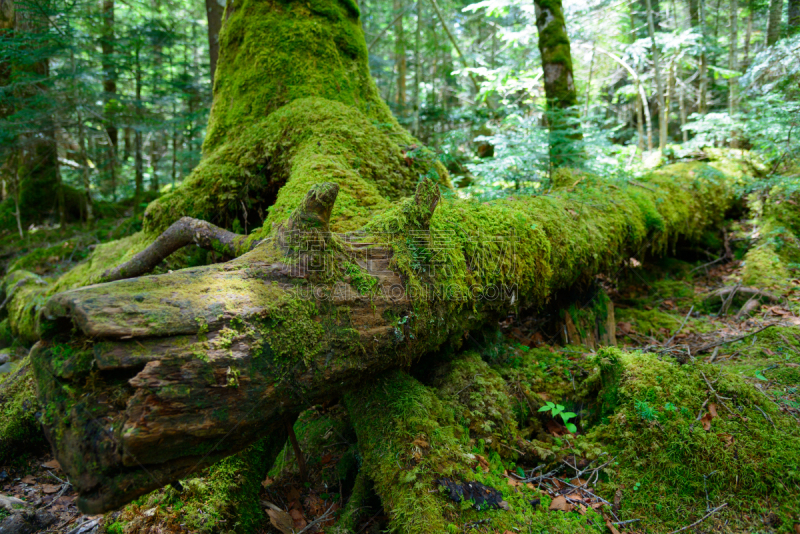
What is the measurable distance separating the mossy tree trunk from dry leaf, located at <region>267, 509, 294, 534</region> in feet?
2.75

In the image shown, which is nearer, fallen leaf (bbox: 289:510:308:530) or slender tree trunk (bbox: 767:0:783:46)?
fallen leaf (bbox: 289:510:308:530)

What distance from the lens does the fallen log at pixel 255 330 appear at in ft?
5.56

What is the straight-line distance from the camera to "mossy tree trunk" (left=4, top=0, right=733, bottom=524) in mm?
1724

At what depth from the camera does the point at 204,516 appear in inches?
96.0

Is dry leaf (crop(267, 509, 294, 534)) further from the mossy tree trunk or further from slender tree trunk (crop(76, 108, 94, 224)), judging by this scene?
slender tree trunk (crop(76, 108, 94, 224))

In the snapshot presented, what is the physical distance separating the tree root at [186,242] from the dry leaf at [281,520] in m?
1.87

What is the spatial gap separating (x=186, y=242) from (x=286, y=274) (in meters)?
1.68

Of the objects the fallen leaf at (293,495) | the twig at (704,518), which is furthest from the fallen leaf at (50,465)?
the twig at (704,518)

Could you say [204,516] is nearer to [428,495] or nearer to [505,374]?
[428,495]

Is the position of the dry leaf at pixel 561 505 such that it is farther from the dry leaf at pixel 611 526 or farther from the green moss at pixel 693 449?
the green moss at pixel 693 449

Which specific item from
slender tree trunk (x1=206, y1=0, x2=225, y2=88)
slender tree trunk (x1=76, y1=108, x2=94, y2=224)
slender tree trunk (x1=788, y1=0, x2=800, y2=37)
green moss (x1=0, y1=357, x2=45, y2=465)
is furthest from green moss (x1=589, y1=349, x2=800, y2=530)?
slender tree trunk (x1=76, y1=108, x2=94, y2=224)

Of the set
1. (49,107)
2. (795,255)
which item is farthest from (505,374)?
(49,107)

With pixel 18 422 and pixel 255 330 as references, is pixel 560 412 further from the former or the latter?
pixel 18 422

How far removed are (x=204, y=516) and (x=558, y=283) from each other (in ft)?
11.5
